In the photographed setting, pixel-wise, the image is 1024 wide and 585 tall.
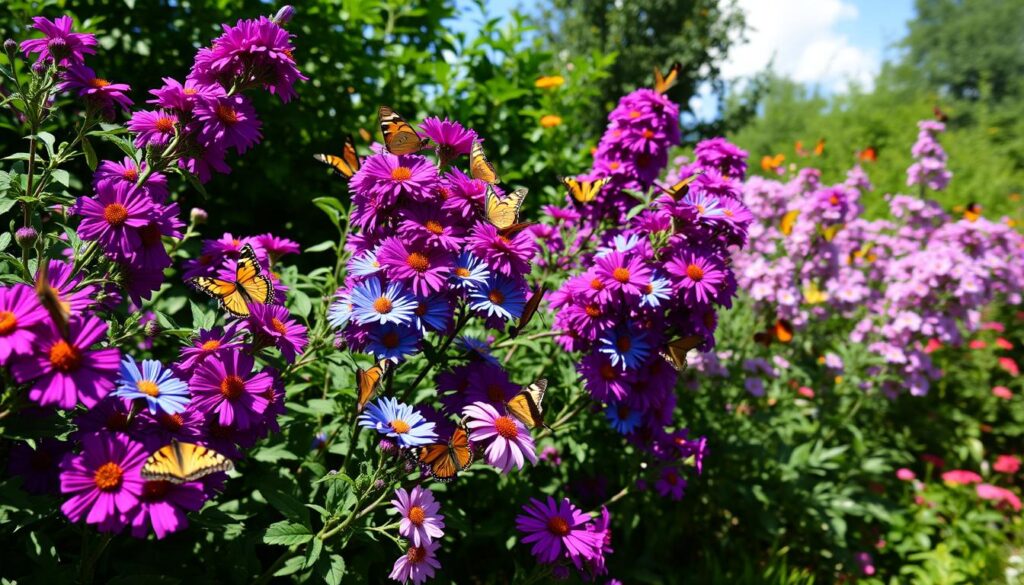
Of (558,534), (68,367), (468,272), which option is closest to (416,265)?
(468,272)

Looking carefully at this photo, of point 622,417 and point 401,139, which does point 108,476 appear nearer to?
point 401,139

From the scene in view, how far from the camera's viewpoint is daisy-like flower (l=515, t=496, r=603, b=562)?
1532 mm

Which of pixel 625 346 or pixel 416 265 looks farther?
pixel 625 346

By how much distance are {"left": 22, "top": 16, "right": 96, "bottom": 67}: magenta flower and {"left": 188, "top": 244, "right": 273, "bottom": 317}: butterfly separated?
1.64 feet

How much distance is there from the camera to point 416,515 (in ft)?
4.19

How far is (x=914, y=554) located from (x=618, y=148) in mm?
2772

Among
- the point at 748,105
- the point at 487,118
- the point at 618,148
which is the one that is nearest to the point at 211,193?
the point at 487,118

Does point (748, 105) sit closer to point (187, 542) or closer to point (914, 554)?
→ point (914, 554)

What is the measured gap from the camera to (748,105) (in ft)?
41.3

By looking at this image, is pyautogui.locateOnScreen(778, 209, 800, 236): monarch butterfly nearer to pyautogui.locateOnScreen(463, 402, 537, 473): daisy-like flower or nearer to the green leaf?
pyautogui.locateOnScreen(463, 402, 537, 473): daisy-like flower

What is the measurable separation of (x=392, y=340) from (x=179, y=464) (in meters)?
0.48

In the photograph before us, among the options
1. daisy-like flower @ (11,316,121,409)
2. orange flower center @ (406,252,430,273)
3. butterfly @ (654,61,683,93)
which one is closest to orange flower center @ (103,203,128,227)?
daisy-like flower @ (11,316,121,409)

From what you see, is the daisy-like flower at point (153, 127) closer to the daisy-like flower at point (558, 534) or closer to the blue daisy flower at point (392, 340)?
the blue daisy flower at point (392, 340)

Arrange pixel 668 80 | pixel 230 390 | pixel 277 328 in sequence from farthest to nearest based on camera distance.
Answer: pixel 668 80 → pixel 277 328 → pixel 230 390
